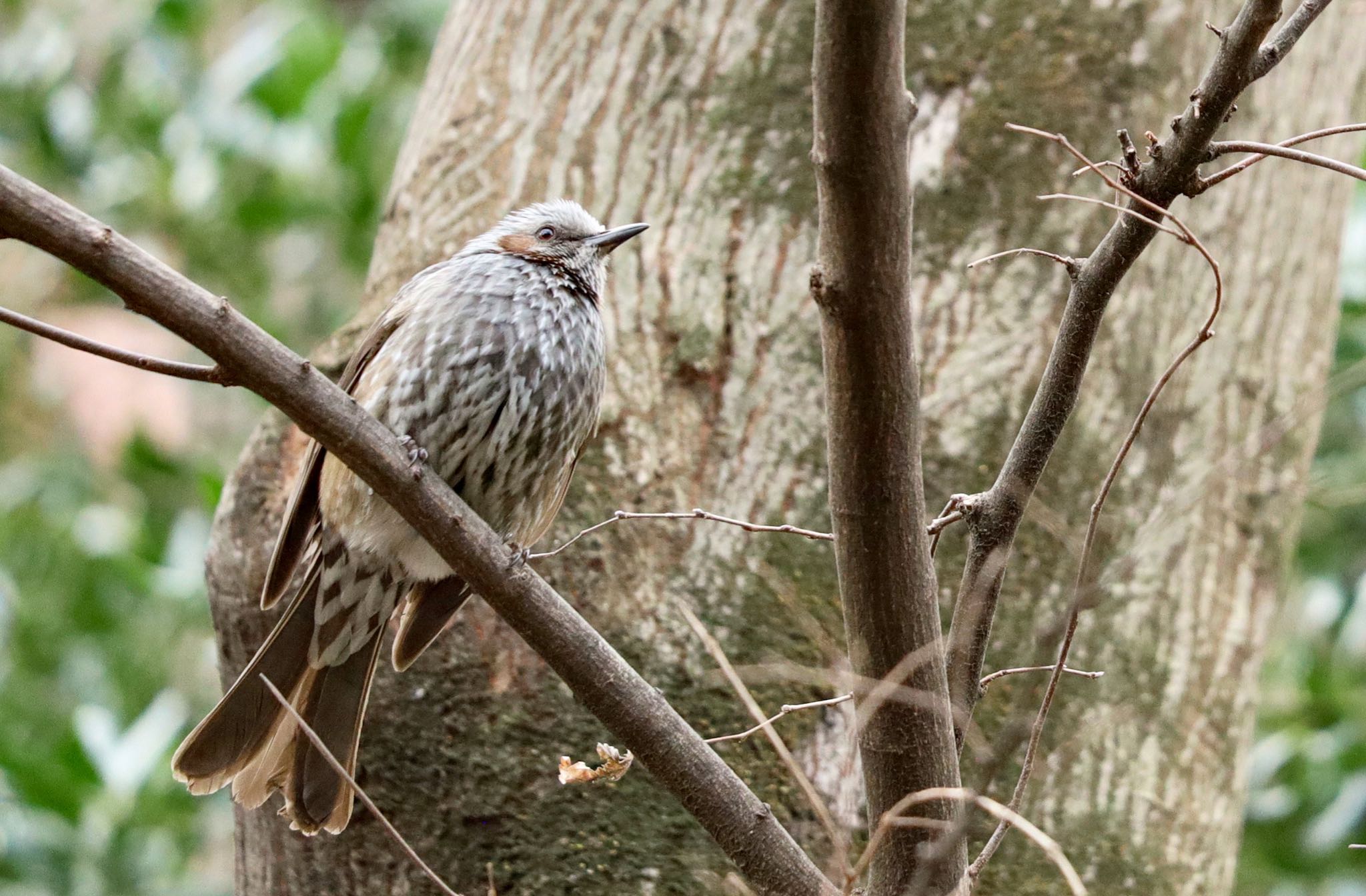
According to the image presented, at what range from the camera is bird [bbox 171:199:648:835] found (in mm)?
2596

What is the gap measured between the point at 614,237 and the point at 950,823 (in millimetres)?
1667

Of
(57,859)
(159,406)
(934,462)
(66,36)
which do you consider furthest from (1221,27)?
(66,36)

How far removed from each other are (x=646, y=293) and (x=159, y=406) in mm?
4037

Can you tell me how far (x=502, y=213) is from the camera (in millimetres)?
3168

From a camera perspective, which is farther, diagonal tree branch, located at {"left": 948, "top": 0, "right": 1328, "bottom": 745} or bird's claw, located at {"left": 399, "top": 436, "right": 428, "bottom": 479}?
bird's claw, located at {"left": 399, "top": 436, "right": 428, "bottom": 479}

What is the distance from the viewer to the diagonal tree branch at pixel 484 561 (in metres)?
1.72

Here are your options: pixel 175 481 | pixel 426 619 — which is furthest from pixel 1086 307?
pixel 175 481

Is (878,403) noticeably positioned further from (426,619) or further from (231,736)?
(231,736)

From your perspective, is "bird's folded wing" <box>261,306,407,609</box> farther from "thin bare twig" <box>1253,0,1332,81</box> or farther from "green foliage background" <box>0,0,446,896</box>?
"green foliage background" <box>0,0,446,896</box>

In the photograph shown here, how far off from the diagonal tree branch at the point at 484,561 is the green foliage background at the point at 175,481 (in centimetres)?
276

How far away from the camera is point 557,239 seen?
3143 millimetres

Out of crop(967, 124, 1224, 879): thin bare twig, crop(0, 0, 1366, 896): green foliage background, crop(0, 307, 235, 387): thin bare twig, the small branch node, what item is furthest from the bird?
crop(0, 0, 1366, 896): green foliage background

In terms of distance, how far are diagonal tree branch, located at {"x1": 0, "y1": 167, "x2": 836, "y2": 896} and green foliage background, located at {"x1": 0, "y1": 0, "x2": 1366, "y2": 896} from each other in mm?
2759

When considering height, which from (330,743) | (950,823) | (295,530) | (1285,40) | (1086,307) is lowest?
(330,743)
